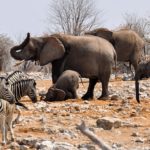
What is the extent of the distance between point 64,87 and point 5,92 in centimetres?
538

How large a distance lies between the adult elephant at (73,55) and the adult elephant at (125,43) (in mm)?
5884

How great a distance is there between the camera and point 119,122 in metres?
11.3

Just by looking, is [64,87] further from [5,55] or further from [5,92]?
[5,55]

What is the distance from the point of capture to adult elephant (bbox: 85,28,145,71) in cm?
2519

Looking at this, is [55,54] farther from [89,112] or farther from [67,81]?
[89,112]

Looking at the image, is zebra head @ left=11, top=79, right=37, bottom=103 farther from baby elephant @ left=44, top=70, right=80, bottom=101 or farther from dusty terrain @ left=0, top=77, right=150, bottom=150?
baby elephant @ left=44, top=70, right=80, bottom=101

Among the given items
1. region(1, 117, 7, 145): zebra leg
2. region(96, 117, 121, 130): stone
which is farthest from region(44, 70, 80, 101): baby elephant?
region(1, 117, 7, 145): zebra leg

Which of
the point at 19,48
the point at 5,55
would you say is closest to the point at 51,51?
the point at 19,48

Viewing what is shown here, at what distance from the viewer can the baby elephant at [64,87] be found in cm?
1748

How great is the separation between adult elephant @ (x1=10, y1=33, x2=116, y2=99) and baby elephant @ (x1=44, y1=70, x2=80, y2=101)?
1027 millimetres

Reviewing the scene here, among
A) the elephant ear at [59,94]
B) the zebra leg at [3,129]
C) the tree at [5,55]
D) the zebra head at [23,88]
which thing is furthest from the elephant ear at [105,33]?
the tree at [5,55]

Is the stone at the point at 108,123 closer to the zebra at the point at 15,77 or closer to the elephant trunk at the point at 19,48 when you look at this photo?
the zebra at the point at 15,77

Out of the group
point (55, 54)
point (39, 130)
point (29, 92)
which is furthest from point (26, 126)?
point (55, 54)

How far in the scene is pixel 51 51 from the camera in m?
19.1
